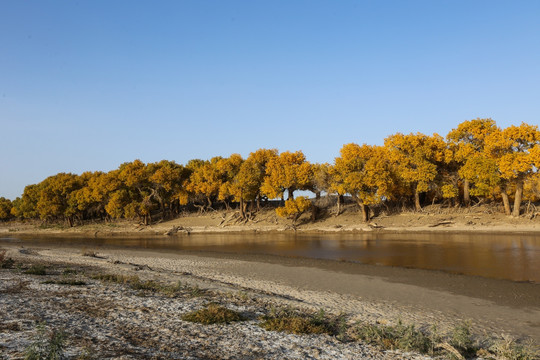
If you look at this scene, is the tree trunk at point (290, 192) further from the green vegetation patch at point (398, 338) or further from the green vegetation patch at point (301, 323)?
the green vegetation patch at point (398, 338)

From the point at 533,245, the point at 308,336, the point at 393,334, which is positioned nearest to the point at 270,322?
the point at 308,336

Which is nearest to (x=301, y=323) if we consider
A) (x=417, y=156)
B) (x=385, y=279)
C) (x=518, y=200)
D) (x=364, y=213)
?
(x=385, y=279)

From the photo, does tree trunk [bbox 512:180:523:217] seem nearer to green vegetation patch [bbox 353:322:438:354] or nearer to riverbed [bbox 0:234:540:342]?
riverbed [bbox 0:234:540:342]

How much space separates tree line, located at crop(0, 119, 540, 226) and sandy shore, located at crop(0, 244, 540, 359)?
110 feet

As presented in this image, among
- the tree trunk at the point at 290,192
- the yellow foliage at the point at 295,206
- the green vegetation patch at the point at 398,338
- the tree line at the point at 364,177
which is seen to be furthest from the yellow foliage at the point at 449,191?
the green vegetation patch at the point at 398,338

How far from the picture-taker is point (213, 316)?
1308 cm

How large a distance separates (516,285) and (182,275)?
17710 mm

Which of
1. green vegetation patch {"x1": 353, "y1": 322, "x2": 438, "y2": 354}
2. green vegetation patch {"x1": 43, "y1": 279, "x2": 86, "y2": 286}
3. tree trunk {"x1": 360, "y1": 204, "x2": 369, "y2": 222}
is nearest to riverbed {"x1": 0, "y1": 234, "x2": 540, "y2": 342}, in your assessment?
green vegetation patch {"x1": 353, "y1": 322, "x2": 438, "y2": 354}

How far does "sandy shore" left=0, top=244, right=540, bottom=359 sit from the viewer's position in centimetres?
1118

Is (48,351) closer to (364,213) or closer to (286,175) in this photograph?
(364,213)

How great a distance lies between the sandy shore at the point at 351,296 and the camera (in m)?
11.2

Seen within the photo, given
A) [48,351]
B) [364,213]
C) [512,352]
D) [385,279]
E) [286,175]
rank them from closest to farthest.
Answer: [48,351]
[512,352]
[385,279]
[364,213]
[286,175]

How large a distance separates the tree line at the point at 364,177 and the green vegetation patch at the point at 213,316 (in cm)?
4709

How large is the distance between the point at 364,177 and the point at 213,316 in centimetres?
4991
